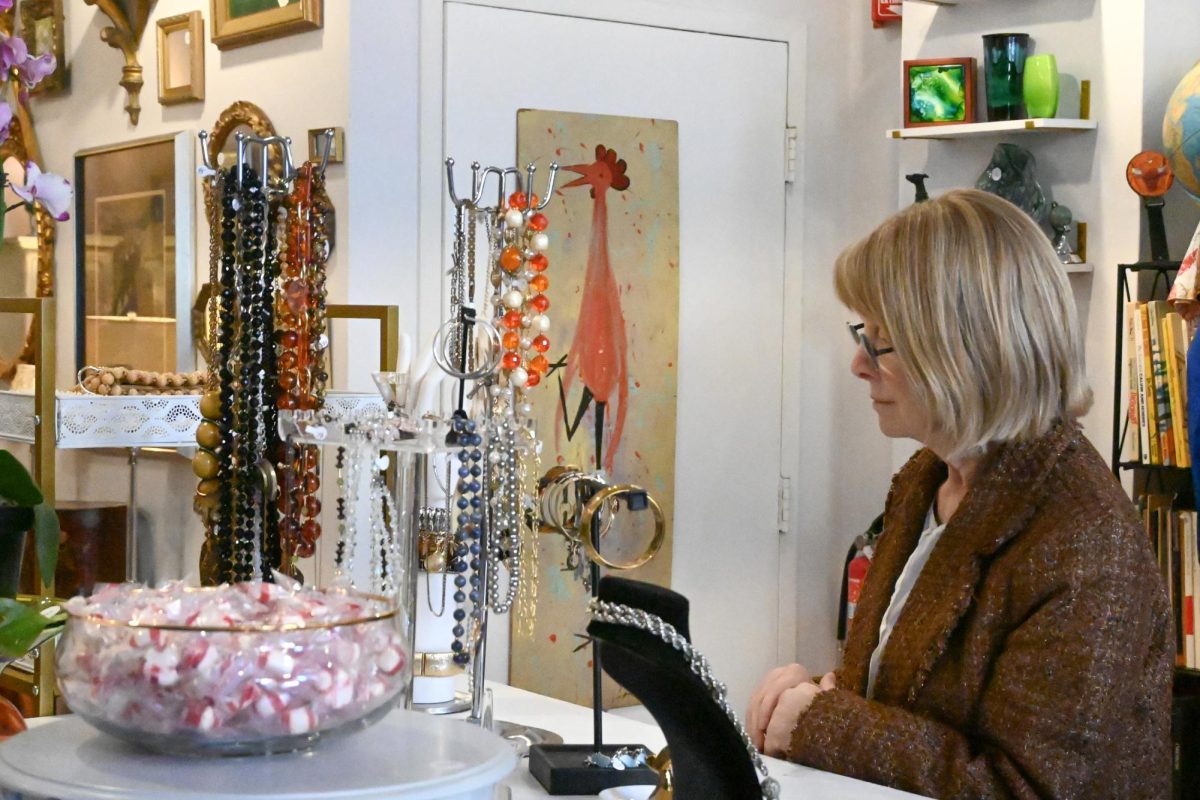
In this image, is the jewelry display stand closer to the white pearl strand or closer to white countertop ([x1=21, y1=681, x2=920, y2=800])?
white countertop ([x1=21, y1=681, x2=920, y2=800])

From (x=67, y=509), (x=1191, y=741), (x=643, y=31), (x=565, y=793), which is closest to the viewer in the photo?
(x=565, y=793)

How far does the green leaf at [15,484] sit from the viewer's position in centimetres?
114

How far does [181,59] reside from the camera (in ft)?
12.7

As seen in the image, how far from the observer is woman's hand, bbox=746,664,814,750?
71.1 inches

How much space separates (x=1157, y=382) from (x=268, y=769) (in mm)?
2519

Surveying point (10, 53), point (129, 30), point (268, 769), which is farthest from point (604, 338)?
point (268, 769)

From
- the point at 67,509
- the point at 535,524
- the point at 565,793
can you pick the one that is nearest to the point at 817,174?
the point at 67,509

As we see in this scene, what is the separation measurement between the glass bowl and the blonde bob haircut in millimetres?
1012

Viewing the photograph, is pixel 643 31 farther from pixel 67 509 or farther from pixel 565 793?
pixel 565 793

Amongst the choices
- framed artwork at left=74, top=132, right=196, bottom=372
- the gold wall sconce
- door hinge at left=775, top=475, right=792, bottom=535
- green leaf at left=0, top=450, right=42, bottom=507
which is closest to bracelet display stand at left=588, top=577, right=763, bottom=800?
green leaf at left=0, top=450, right=42, bottom=507

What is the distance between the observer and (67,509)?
395cm

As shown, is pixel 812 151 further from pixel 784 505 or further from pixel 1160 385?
pixel 1160 385

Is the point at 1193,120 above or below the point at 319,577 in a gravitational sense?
above

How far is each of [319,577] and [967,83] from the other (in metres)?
1.87
